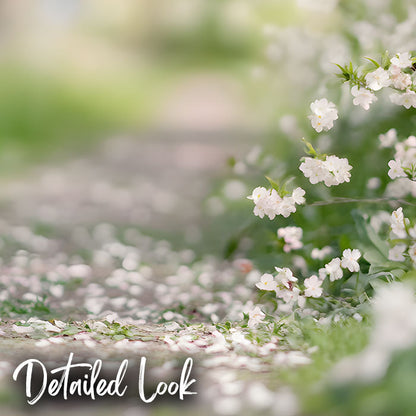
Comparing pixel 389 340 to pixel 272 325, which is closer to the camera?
pixel 389 340

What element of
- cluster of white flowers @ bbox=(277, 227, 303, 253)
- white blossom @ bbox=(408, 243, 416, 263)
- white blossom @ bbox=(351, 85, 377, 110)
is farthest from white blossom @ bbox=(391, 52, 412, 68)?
cluster of white flowers @ bbox=(277, 227, 303, 253)

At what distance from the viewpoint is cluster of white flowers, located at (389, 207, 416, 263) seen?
2893 mm

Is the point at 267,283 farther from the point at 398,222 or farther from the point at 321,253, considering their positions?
the point at 321,253

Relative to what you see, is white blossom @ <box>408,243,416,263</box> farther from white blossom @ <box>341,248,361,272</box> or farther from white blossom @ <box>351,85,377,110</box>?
white blossom @ <box>351,85,377,110</box>

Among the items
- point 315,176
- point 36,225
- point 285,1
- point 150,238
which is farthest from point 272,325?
point 285,1

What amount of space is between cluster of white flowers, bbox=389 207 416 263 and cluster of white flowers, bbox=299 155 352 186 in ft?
1.12

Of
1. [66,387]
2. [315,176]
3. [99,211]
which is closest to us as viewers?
[66,387]

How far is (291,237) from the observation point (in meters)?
3.44

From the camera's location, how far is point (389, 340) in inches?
72.2

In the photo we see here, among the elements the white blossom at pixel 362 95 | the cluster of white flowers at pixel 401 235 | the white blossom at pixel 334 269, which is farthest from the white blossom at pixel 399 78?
the white blossom at pixel 334 269

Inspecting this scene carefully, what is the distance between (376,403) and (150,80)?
15586 millimetres

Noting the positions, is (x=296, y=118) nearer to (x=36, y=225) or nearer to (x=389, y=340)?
(x=36, y=225)

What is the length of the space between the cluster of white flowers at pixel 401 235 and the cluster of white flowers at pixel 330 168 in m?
0.34

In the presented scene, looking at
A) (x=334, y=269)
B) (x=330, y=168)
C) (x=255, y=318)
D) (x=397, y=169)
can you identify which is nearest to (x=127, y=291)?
(x=255, y=318)
